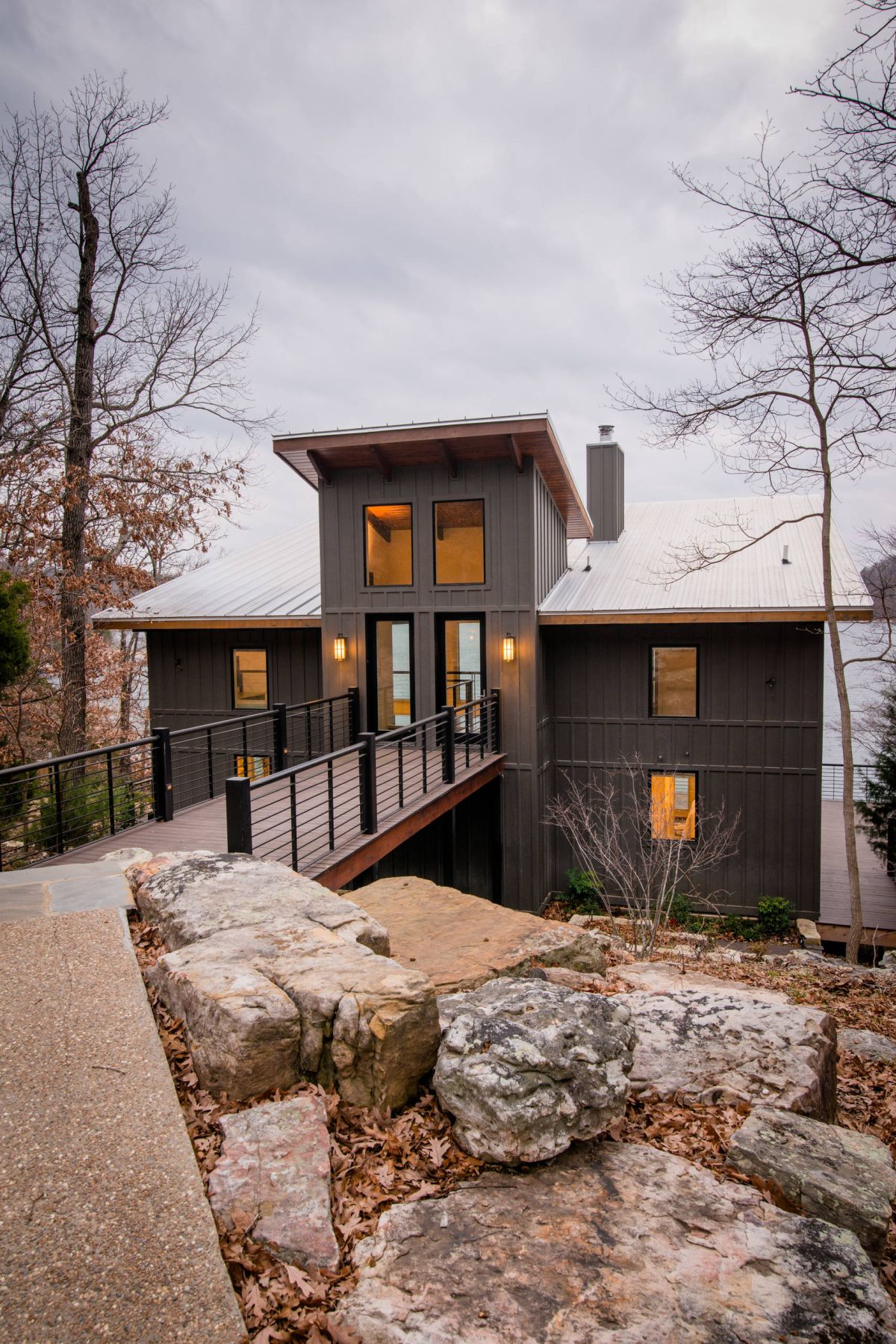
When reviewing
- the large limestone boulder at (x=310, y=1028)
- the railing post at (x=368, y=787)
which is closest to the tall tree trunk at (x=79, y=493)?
the railing post at (x=368, y=787)

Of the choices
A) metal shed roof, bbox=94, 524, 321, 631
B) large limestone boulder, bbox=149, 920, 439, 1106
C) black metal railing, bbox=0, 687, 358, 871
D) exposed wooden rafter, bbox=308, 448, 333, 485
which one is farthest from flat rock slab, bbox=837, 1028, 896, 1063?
exposed wooden rafter, bbox=308, 448, 333, 485

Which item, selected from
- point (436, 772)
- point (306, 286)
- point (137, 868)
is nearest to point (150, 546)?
point (436, 772)

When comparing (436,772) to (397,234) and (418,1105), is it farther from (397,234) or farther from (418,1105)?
(397,234)

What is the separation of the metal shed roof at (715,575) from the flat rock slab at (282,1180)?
32.4ft

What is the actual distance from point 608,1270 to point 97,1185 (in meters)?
1.61

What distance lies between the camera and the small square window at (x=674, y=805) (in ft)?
42.1

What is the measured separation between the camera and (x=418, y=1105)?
3.12 m

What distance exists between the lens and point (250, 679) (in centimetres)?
1464

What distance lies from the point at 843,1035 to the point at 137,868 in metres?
5.33

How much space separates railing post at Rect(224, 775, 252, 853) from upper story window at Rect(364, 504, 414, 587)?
708 cm

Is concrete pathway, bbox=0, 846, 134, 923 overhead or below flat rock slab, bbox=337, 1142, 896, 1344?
overhead

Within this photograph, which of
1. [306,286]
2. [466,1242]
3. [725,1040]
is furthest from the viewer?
[306,286]

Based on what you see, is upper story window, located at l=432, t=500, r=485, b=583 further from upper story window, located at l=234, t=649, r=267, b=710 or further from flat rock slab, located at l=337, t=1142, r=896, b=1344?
flat rock slab, located at l=337, t=1142, r=896, b=1344

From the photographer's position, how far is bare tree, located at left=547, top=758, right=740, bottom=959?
12508 millimetres
